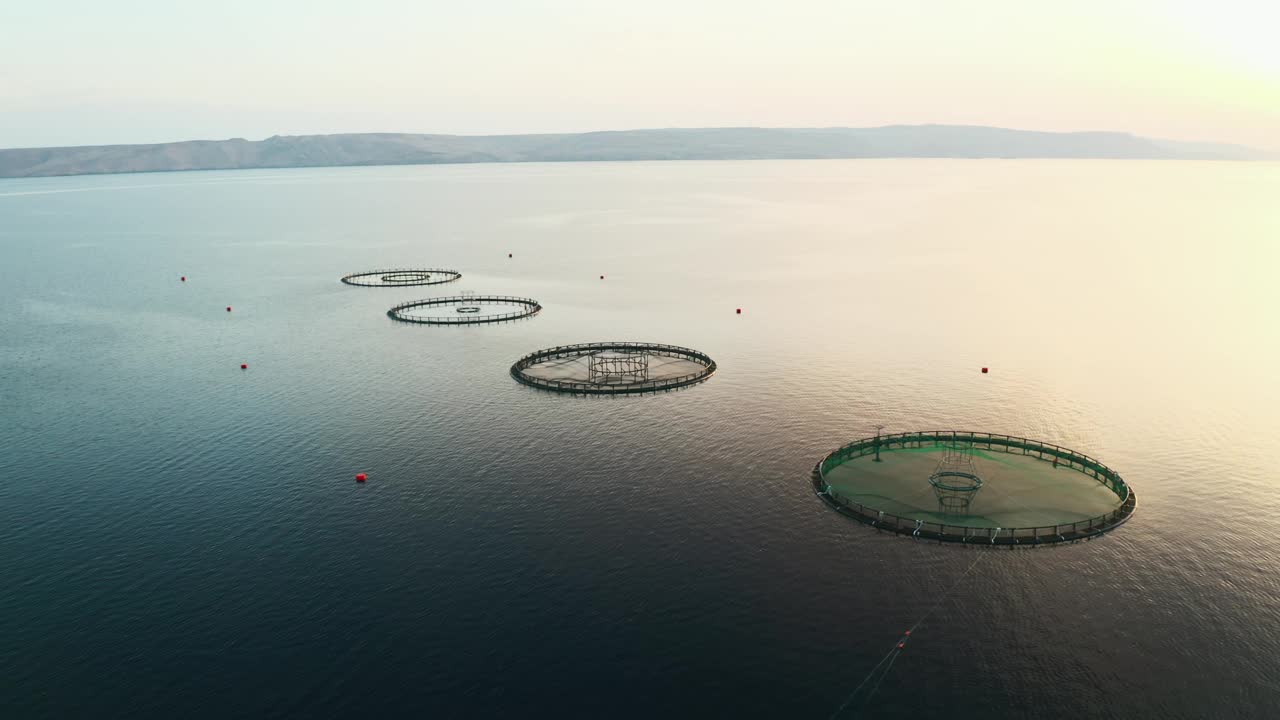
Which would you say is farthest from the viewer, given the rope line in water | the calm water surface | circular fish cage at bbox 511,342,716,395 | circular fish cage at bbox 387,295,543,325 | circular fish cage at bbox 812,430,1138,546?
circular fish cage at bbox 387,295,543,325

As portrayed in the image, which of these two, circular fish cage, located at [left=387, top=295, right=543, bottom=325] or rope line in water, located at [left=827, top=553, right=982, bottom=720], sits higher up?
circular fish cage, located at [left=387, top=295, right=543, bottom=325]

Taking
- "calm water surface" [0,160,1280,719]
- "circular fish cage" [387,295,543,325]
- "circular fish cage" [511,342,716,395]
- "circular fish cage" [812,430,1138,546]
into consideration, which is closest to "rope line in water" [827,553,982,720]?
"calm water surface" [0,160,1280,719]

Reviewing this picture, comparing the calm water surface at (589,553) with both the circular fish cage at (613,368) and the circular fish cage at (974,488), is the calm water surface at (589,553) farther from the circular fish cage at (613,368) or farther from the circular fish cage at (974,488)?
the circular fish cage at (613,368)

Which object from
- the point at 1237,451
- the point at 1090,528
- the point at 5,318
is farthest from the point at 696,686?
the point at 5,318

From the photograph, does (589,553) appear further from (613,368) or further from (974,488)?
(613,368)

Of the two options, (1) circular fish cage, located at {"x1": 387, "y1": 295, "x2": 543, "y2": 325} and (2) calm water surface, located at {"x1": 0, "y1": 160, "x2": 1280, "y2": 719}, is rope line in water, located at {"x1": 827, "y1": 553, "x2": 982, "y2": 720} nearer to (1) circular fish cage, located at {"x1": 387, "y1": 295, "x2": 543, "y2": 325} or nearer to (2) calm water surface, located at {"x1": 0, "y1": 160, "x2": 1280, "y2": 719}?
(2) calm water surface, located at {"x1": 0, "y1": 160, "x2": 1280, "y2": 719}

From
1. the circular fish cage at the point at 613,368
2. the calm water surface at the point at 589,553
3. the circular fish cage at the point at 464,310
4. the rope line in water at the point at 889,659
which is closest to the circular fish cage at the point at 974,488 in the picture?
the calm water surface at the point at 589,553
